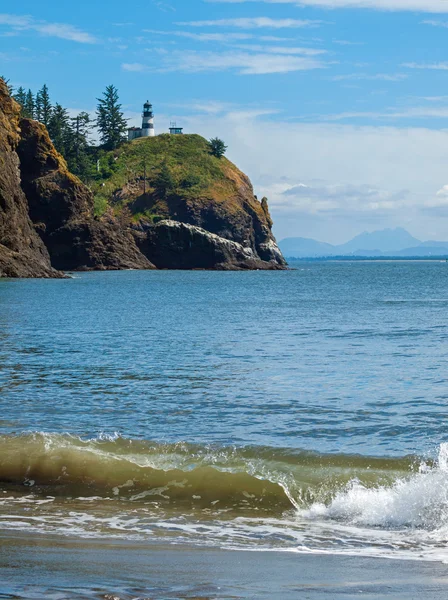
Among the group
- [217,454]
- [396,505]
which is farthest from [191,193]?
[396,505]

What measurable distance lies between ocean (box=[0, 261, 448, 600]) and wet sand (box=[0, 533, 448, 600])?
0.13 feet

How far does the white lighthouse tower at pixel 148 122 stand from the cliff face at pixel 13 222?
76.5 m

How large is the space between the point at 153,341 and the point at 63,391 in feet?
37.5

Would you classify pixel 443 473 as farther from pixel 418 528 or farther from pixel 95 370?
pixel 95 370

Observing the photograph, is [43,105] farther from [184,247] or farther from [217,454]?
[217,454]

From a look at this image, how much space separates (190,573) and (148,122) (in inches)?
6615

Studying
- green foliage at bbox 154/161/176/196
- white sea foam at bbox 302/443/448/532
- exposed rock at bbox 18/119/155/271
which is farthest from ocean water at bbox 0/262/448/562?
green foliage at bbox 154/161/176/196

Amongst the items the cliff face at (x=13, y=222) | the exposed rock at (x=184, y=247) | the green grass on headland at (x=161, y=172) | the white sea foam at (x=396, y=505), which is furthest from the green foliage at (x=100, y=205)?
the white sea foam at (x=396, y=505)

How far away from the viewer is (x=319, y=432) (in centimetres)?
1367

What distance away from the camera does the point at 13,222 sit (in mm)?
78562

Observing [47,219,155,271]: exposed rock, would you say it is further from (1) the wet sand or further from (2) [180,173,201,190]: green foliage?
(1) the wet sand

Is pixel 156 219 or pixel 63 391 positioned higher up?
pixel 156 219

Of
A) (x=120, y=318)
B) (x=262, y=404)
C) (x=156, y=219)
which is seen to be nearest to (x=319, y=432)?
(x=262, y=404)

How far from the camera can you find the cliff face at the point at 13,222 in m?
76.8
